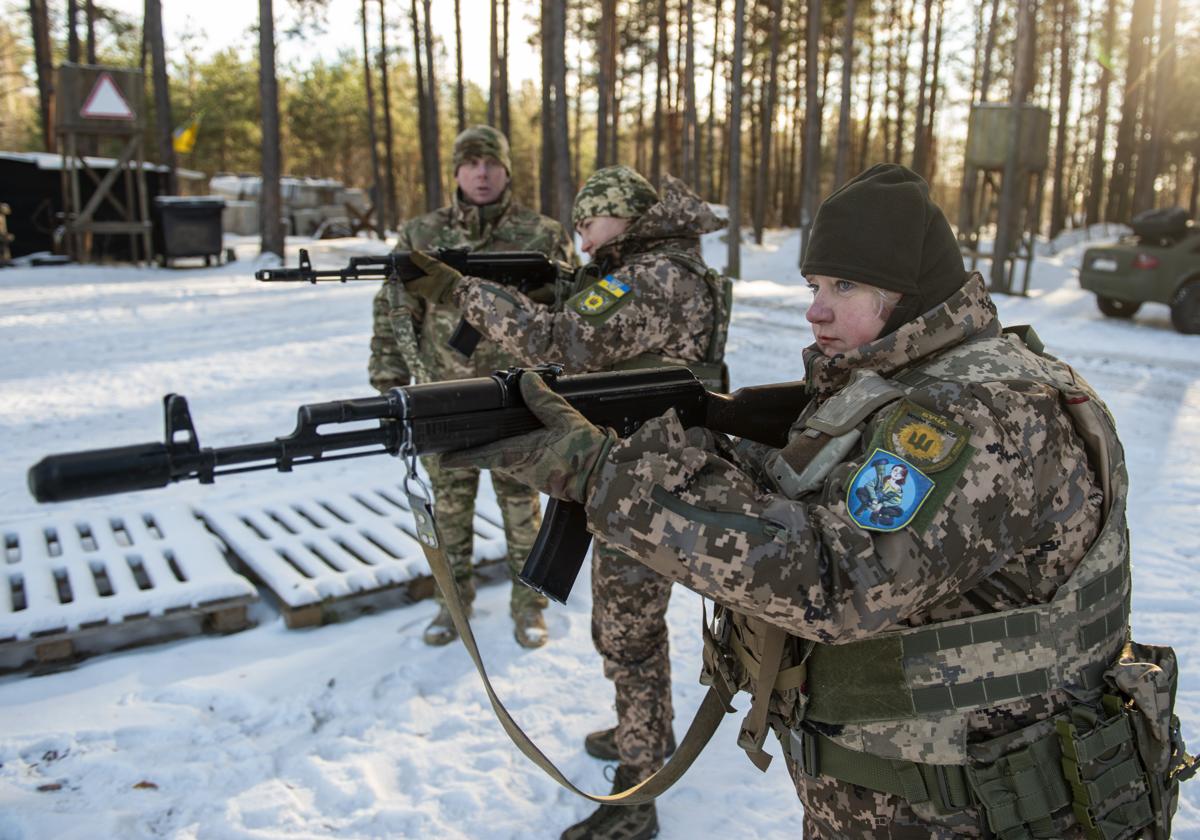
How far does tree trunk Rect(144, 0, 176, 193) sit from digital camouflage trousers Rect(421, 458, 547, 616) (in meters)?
16.5

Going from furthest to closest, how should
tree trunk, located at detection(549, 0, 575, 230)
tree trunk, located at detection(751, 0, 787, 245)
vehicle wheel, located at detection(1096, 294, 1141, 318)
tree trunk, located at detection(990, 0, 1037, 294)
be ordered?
tree trunk, located at detection(751, 0, 787, 245) → tree trunk, located at detection(549, 0, 575, 230) → tree trunk, located at detection(990, 0, 1037, 294) → vehicle wheel, located at detection(1096, 294, 1141, 318)

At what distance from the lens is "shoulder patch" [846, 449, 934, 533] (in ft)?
4.64

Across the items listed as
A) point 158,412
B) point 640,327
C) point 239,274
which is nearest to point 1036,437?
point 640,327

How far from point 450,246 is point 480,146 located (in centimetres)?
49

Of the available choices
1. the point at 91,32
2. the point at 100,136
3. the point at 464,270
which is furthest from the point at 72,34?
the point at 464,270

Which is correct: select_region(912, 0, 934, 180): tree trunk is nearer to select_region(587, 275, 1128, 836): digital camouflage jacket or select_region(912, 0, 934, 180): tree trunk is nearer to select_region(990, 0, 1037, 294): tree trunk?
select_region(990, 0, 1037, 294): tree trunk

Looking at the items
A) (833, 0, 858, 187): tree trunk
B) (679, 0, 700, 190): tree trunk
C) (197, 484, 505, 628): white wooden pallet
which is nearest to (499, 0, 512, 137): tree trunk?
(679, 0, 700, 190): tree trunk

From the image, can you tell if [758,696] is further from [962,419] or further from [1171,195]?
[1171,195]

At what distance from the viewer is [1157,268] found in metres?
11.6

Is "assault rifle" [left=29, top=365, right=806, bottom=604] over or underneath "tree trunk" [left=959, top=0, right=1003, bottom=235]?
underneath

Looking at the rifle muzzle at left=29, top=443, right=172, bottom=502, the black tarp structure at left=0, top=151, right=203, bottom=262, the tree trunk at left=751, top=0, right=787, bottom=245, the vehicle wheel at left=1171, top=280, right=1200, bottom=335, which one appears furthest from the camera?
the tree trunk at left=751, top=0, right=787, bottom=245

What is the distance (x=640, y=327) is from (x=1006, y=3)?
33.4 m

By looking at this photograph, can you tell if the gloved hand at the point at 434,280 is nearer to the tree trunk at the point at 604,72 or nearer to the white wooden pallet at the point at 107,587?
the white wooden pallet at the point at 107,587

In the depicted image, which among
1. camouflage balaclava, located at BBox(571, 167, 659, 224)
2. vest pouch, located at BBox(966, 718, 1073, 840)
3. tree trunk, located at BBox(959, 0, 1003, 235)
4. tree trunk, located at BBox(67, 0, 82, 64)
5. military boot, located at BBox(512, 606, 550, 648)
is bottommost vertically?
military boot, located at BBox(512, 606, 550, 648)
